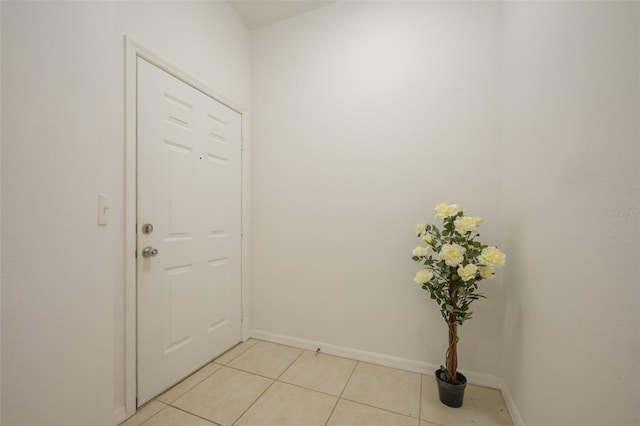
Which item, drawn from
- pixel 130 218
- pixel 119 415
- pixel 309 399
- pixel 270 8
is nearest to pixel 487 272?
pixel 309 399

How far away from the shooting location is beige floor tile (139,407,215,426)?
1.33 m

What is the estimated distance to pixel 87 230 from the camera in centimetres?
113

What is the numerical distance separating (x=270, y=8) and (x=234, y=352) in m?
2.91

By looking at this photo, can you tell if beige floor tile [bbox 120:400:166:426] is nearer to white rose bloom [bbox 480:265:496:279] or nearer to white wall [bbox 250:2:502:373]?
white wall [bbox 250:2:502:373]

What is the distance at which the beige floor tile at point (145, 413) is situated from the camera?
1.33m

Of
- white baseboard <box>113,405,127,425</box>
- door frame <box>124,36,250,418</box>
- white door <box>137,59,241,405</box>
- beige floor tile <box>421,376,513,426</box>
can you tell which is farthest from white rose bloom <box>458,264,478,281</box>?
white baseboard <box>113,405,127,425</box>

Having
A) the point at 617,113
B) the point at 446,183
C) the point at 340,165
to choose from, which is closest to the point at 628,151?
the point at 617,113

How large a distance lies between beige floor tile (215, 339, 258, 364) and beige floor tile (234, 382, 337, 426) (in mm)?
528

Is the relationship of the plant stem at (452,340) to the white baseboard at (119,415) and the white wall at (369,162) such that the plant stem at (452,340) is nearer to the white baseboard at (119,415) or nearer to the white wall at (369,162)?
the white wall at (369,162)

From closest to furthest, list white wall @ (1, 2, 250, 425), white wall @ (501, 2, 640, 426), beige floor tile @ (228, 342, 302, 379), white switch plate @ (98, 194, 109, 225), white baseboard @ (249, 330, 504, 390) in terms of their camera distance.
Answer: white wall @ (501, 2, 640, 426)
white wall @ (1, 2, 250, 425)
white switch plate @ (98, 194, 109, 225)
white baseboard @ (249, 330, 504, 390)
beige floor tile @ (228, 342, 302, 379)

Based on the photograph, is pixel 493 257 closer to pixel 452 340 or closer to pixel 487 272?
pixel 487 272

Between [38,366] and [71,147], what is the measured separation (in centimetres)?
88

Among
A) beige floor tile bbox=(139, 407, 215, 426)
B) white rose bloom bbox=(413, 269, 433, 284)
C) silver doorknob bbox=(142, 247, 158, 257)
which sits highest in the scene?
silver doorknob bbox=(142, 247, 158, 257)

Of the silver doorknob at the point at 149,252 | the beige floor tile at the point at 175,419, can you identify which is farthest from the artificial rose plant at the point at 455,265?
the silver doorknob at the point at 149,252
